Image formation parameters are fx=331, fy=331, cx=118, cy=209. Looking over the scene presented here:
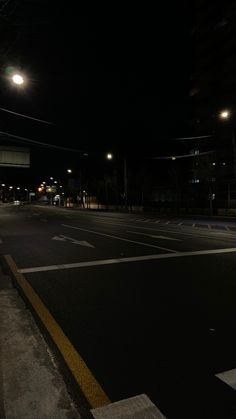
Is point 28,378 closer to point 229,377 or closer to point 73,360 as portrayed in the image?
point 73,360

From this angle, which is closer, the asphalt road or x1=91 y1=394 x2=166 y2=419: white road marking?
x1=91 y1=394 x2=166 y2=419: white road marking

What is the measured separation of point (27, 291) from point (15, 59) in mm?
8541

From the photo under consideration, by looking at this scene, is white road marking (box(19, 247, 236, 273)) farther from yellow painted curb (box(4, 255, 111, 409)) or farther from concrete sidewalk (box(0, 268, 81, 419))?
concrete sidewalk (box(0, 268, 81, 419))

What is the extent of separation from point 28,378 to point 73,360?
537 millimetres

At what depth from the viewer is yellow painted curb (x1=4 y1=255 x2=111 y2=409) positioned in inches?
122

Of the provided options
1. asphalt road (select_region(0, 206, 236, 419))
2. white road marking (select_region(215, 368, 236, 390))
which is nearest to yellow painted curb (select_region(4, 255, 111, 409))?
asphalt road (select_region(0, 206, 236, 419))

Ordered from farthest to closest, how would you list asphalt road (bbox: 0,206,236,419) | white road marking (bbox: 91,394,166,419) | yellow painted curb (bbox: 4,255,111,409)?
asphalt road (bbox: 0,206,236,419) → yellow painted curb (bbox: 4,255,111,409) → white road marking (bbox: 91,394,166,419)

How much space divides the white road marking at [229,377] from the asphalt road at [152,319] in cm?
4

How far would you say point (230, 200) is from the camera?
3306cm

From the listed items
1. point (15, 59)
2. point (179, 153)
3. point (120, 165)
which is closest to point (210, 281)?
point (15, 59)

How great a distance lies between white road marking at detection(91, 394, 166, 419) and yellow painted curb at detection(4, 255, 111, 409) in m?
0.09

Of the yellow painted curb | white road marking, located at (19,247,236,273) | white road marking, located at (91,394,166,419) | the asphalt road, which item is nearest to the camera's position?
white road marking, located at (91,394,166,419)

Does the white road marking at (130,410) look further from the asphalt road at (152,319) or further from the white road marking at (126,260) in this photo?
the white road marking at (126,260)

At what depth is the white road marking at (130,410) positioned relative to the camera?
279 cm
